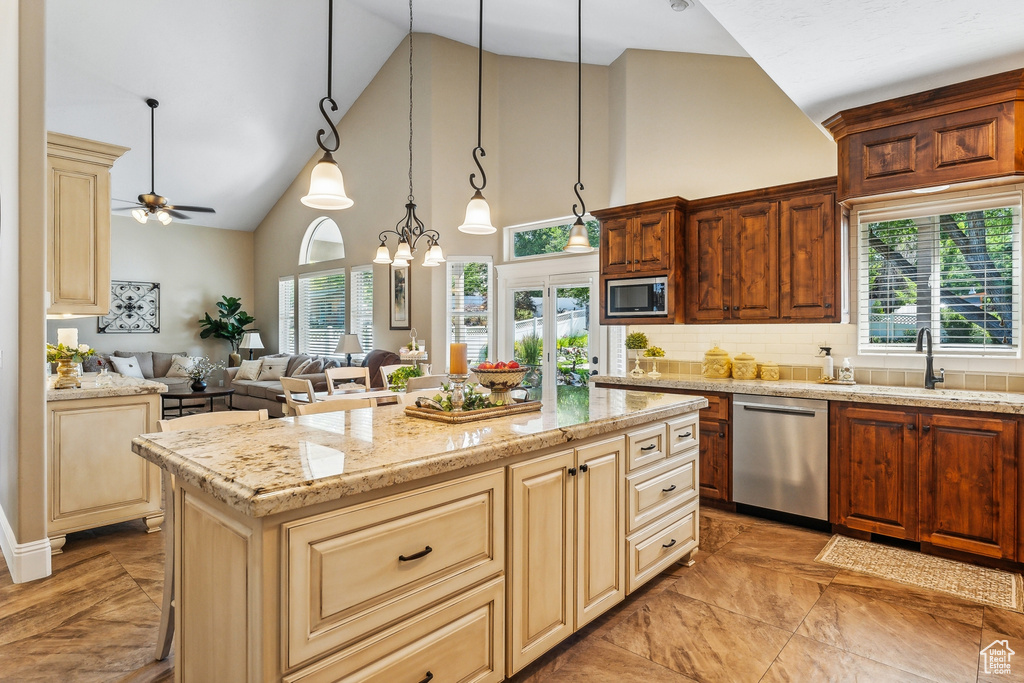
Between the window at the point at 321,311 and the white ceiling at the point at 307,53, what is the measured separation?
195cm

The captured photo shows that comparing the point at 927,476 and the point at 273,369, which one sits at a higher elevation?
the point at 273,369

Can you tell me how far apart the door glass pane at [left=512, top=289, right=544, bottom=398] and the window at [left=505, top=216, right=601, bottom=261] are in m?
0.48

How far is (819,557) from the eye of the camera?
320 cm

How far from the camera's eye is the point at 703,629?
242cm

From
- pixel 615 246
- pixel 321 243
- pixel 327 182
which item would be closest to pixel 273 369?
pixel 321 243

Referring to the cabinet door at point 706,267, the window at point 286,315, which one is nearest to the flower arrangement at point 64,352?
the cabinet door at point 706,267

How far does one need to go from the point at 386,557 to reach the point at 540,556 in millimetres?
691

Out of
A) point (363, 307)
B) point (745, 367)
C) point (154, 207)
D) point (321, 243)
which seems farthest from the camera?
point (321, 243)

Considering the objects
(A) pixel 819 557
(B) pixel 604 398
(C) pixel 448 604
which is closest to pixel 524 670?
(C) pixel 448 604

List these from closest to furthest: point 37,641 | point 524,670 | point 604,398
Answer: point 524,670 < point 37,641 < point 604,398

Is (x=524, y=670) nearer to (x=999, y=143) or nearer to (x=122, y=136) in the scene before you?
(x=999, y=143)

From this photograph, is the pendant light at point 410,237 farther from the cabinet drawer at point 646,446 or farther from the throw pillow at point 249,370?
the throw pillow at point 249,370

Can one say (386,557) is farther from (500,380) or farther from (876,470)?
(876,470)

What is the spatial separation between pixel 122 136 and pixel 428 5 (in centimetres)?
474
